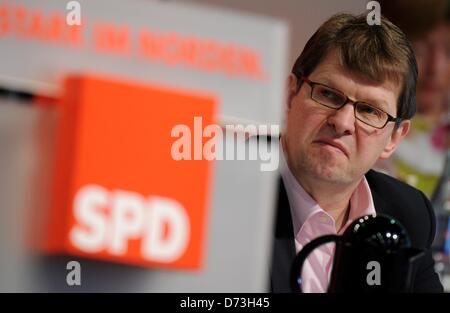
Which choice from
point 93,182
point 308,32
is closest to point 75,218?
point 93,182

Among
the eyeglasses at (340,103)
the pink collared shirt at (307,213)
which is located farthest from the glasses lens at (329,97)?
the pink collared shirt at (307,213)

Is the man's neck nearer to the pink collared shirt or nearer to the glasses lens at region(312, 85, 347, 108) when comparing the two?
the pink collared shirt

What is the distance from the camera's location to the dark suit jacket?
1839 millimetres

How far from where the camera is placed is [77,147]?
1.83 meters

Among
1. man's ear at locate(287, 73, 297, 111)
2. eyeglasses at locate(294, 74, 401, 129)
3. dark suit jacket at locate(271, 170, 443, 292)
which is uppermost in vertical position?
man's ear at locate(287, 73, 297, 111)

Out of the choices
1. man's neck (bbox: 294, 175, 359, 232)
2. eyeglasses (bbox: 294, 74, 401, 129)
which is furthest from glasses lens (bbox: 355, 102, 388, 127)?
man's neck (bbox: 294, 175, 359, 232)

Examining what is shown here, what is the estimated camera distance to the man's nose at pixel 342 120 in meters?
1.80

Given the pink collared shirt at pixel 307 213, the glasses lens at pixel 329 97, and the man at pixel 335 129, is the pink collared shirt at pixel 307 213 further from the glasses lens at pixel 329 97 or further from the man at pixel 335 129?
the glasses lens at pixel 329 97

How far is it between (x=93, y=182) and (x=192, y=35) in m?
0.28

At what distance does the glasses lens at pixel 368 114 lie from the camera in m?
1.81

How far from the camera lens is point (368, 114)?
1817 millimetres

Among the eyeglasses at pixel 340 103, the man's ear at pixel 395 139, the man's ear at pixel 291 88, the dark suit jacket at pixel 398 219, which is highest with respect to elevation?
the man's ear at pixel 291 88

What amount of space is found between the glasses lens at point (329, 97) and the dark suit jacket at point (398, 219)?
14 centimetres

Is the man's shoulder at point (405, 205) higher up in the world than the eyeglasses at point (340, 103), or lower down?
lower down
